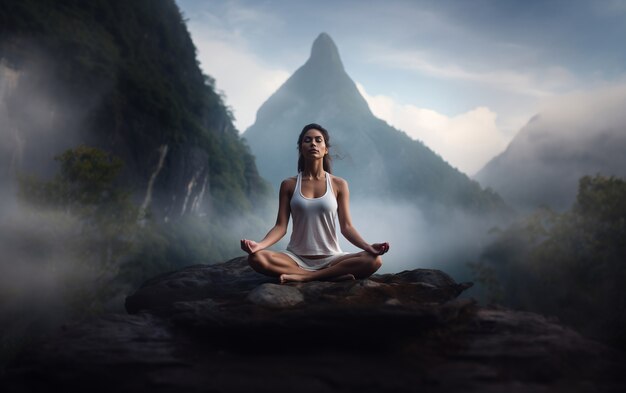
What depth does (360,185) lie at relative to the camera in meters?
69.5

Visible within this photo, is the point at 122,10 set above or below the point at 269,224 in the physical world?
above

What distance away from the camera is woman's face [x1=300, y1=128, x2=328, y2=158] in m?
4.55

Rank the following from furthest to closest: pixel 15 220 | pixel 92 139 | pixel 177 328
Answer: pixel 92 139 → pixel 15 220 → pixel 177 328

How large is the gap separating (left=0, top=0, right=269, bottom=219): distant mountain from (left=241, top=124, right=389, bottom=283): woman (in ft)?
55.9

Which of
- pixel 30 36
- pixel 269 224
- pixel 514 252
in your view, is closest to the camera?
pixel 30 36

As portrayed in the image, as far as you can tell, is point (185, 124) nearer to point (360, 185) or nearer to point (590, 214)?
point (590, 214)

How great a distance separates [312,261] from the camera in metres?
4.35

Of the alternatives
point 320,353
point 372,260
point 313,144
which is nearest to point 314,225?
point 372,260

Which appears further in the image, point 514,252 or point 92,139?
point 514,252

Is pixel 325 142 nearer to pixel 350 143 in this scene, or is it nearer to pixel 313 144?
pixel 313 144

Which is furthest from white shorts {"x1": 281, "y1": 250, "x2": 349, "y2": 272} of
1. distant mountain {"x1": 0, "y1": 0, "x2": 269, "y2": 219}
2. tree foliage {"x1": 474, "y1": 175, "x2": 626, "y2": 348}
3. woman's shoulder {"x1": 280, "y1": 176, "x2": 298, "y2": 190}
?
distant mountain {"x1": 0, "y1": 0, "x2": 269, "y2": 219}

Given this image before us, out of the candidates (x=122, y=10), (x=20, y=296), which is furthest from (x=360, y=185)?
(x=20, y=296)

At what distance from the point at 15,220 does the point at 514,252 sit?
24303 millimetres

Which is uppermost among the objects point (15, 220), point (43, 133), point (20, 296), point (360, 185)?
point (360, 185)
